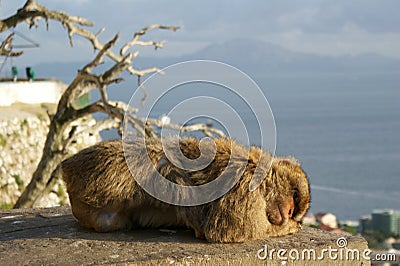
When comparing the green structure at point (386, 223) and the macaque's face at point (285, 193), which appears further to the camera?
the green structure at point (386, 223)

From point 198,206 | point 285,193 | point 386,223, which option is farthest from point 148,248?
point 386,223

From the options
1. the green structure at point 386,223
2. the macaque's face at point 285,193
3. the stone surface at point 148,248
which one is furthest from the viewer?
the green structure at point 386,223

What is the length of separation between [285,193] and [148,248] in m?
0.66

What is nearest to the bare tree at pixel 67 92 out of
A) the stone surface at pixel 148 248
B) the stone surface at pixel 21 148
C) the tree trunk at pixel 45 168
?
the tree trunk at pixel 45 168

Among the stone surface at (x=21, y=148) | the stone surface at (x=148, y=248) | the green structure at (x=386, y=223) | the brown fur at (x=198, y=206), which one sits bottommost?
the green structure at (x=386, y=223)

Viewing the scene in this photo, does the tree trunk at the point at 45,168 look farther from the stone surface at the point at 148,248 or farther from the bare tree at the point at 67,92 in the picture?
the stone surface at the point at 148,248

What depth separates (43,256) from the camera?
2.73 m

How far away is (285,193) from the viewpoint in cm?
284

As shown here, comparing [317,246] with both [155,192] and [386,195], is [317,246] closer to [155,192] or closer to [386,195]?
[155,192]

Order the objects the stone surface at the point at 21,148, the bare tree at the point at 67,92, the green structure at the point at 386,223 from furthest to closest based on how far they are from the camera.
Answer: the green structure at the point at 386,223 → the stone surface at the point at 21,148 → the bare tree at the point at 67,92

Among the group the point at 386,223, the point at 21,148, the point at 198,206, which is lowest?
the point at 386,223

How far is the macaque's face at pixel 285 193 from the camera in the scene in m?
2.83

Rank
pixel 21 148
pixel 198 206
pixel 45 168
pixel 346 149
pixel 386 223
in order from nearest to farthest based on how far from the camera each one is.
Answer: pixel 198 206 → pixel 45 168 → pixel 21 148 → pixel 386 223 → pixel 346 149

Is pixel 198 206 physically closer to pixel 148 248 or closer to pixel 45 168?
pixel 148 248
